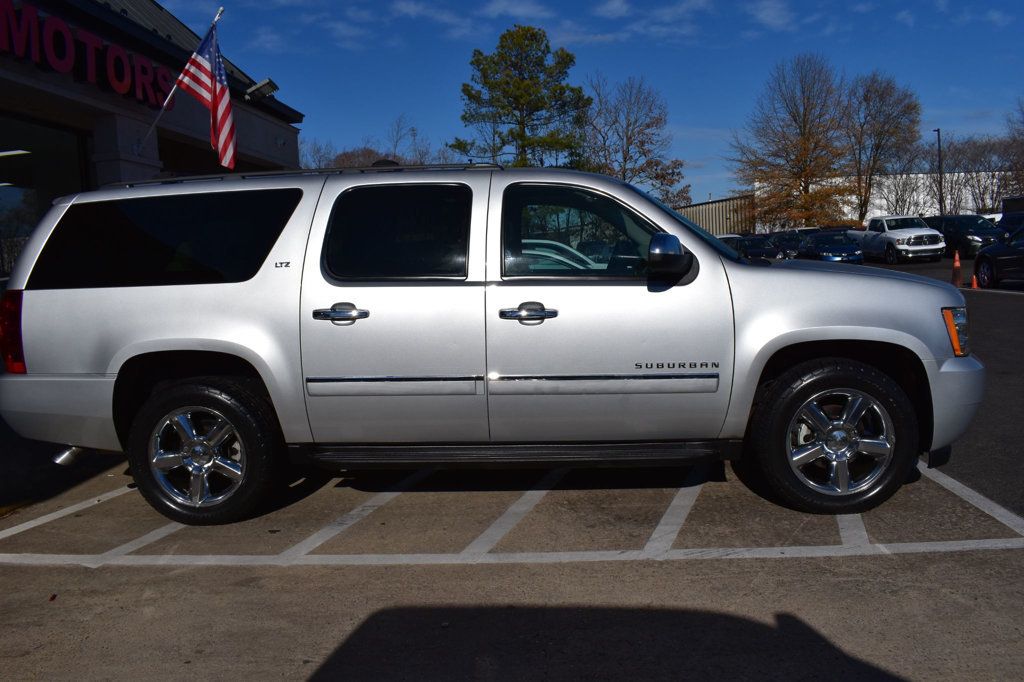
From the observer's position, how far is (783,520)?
185 inches

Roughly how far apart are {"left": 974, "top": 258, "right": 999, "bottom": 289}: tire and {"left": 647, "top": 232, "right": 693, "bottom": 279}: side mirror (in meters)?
17.6

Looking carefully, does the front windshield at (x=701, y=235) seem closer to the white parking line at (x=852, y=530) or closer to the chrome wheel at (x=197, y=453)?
the white parking line at (x=852, y=530)

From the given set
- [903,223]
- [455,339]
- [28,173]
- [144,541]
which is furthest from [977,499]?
[903,223]

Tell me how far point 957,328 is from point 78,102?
11.4 m

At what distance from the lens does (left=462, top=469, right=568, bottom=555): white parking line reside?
4.46 m

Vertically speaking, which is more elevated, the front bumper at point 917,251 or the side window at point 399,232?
the front bumper at point 917,251

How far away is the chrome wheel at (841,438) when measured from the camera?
4.62 metres

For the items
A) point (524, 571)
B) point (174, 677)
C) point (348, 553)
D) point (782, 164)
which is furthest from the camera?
point (782, 164)

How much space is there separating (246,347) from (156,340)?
50 centimetres

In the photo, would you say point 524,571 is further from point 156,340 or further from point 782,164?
point 782,164

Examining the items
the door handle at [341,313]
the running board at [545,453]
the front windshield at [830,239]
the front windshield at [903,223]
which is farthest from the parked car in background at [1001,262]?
the door handle at [341,313]

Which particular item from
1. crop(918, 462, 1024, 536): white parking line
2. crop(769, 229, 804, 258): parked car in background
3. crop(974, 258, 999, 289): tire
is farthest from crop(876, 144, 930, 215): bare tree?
crop(918, 462, 1024, 536): white parking line

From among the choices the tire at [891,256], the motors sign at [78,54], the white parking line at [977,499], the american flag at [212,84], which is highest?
the motors sign at [78,54]

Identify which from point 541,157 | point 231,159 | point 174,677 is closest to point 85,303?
point 174,677
